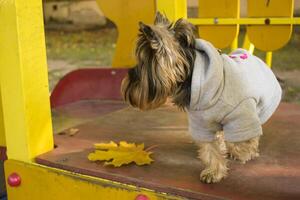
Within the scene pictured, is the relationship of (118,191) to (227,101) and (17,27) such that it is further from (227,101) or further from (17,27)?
(17,27)

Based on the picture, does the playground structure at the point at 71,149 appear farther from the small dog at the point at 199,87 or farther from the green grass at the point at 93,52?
the green grass at the point at 93,52

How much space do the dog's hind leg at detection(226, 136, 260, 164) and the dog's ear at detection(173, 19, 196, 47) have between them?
529 millimetres

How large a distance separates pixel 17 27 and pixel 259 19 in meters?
1.93

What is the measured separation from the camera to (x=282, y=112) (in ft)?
9.59

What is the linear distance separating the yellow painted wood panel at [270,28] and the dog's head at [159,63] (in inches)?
61.3

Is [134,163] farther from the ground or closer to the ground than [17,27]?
closer to the ground

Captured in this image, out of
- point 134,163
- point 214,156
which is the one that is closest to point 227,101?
point 214,156

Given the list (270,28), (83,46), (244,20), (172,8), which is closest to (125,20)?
(172,8)

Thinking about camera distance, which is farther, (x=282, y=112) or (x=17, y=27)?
(x=282, y=112)

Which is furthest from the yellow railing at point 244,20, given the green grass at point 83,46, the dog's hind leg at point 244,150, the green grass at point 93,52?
the green grass at point 83,46

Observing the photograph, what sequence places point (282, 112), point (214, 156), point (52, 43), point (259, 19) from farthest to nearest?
point (52, 43) < point (259, 19) < point (282, 112) < point (214, 156)

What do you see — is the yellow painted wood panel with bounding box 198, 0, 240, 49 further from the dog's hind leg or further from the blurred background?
the blurred background

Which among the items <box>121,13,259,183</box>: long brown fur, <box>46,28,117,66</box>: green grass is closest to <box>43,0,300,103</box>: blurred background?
<box>46,28,117,66</box>: green grass

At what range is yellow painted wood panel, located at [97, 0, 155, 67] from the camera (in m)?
3.70
